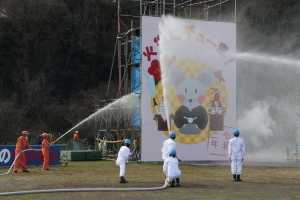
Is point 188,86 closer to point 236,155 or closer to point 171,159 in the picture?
point 236,155

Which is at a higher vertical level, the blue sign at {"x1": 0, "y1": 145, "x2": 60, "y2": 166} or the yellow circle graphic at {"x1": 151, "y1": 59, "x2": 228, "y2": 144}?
the yellow circle graphic at {"x1": 151, "y1": 59, "x2": 228, "y2": 144}

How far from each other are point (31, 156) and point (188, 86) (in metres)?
9.75

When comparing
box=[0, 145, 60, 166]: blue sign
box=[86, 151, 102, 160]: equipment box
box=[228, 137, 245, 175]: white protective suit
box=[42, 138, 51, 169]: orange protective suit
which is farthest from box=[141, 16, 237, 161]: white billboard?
box=[228, 137, 245, 175]: white protective suit

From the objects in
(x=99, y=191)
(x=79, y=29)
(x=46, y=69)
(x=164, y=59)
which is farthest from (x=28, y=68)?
(x=99, y=191)

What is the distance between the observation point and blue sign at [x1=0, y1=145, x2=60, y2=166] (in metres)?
26.4

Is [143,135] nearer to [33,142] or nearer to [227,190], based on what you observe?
[227,190]

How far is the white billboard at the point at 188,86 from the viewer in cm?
2888

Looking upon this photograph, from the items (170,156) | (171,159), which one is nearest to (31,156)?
(170,156)

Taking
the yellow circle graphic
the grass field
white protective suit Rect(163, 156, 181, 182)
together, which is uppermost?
the yellow circle graphic

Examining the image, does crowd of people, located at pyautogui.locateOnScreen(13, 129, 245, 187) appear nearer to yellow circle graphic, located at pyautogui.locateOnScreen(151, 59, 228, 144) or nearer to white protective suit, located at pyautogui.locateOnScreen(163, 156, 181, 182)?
white protective suit, located at pyautogui.locateOnScreen(163, 156, 181, 182)

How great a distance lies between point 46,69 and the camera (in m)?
56.5

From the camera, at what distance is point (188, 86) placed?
29859 millimetres

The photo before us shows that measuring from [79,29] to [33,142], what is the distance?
1790 centimetres

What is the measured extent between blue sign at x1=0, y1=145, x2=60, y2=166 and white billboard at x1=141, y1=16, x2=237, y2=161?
191 inches
